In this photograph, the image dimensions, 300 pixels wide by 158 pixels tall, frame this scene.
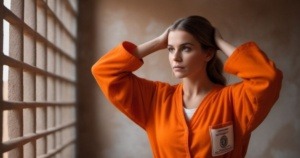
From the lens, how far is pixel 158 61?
2928mm

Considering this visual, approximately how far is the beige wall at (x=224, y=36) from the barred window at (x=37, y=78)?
0.23 meters

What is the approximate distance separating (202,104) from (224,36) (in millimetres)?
1562

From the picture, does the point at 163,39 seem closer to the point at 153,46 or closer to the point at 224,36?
the point at 153,46

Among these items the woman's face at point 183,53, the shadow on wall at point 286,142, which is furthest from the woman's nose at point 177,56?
the shadow on wall at point 286,142

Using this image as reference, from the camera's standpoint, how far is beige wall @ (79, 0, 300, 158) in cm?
290

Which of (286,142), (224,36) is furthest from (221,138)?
(286,142)

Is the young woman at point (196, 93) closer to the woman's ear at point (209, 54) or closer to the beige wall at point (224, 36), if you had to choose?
the woman's ear at point (209, 54)

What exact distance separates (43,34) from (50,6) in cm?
28

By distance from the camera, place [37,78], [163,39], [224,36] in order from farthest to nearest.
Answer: [224,36]
[37,78]
[163,39]

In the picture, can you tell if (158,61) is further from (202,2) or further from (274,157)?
(274,157)

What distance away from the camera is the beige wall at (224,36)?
114 inches

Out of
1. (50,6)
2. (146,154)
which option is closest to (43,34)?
(50,6)

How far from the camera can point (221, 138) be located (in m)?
1.42

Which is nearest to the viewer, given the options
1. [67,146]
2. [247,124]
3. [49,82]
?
[247,124]
